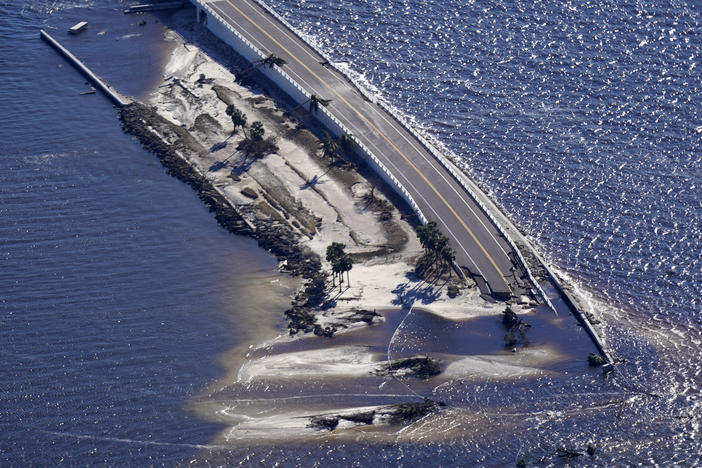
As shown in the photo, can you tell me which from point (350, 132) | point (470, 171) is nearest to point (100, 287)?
point (350, 132)

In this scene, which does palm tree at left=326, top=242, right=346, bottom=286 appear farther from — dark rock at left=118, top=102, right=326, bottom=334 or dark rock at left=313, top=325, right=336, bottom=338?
dark rock at left=313, top=325, right=336, bottom=338

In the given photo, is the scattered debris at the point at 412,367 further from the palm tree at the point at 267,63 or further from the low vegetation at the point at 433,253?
the palm tree at the point at 267,63

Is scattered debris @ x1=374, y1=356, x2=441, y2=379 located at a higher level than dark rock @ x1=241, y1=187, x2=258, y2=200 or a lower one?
lower

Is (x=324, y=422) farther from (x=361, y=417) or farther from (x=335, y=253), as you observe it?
(x=335, y=253)

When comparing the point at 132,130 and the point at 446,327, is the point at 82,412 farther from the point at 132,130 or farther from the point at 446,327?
the point at 132,130

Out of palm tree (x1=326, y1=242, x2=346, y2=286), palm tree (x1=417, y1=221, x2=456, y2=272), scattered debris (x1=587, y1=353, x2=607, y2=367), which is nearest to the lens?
scattered debris (x1=587, y1=353, x2=607, y2=367)

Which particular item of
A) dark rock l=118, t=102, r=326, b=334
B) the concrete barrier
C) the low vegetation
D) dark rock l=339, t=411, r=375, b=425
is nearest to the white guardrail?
the concrete barrier
